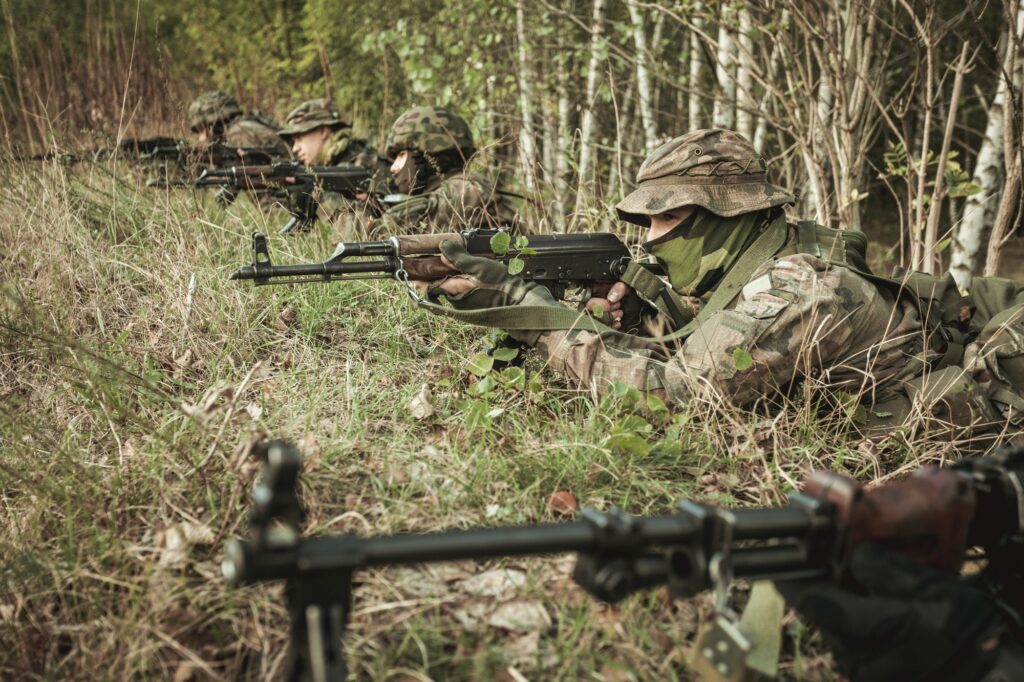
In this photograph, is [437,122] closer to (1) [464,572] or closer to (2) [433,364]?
(2) [433,364]

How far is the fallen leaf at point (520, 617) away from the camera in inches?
91.3

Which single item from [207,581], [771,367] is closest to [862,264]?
[771,367]

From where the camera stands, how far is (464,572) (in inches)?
99.8

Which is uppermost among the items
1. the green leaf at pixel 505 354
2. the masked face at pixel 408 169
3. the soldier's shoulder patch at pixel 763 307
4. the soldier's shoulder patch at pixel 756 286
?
the masked face at pixel 408 169

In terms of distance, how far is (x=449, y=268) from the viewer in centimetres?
351

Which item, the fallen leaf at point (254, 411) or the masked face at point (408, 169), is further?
the masked face at point (408, 169)

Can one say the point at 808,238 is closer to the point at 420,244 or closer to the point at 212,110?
the point at 420,244

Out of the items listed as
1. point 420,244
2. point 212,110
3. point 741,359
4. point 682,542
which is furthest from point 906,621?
point 212,110

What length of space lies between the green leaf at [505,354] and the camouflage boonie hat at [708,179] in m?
0.79

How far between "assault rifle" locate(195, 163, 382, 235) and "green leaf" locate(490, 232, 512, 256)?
2628mm

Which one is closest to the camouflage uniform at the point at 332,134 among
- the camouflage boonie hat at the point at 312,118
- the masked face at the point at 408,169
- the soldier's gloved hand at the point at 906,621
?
the camouflage boonie hat at the point at 312,118

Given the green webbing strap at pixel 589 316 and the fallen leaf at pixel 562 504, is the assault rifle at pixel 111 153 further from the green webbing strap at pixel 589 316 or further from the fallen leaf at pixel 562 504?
the fallen leaf at pixel 562 504

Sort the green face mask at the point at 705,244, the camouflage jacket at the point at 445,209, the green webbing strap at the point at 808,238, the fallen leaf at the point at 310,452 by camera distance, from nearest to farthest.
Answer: the fallen leaf at the point at 310,452, the green webbing strap at the point at 808,238, the green face mask at the point at 705,244, the camouflage jacket at the point at 445,209

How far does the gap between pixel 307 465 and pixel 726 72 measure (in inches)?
184
